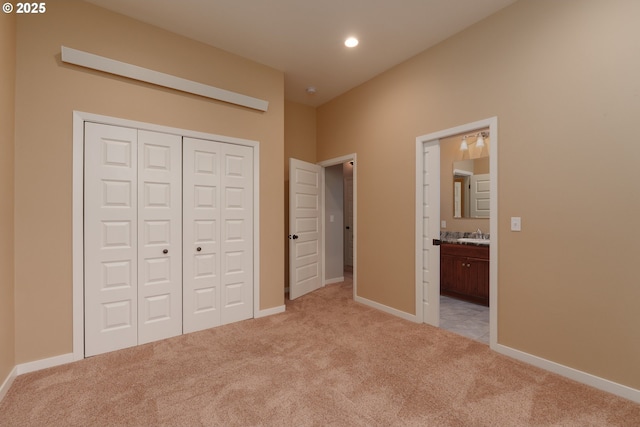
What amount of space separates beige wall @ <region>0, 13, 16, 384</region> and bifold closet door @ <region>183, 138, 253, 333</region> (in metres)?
1.26

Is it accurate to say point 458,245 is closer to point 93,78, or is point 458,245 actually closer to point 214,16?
point 214,16

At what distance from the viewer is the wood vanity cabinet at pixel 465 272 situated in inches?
154

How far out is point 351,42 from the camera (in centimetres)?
311

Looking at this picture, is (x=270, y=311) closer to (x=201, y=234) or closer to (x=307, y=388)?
(x=201, y=234)

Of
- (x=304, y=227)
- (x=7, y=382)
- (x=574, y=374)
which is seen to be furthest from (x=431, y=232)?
(x=7, y=382)

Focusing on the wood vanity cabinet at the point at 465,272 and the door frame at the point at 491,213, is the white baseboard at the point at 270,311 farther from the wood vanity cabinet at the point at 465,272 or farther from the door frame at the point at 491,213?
the wood vanity cabinet at the point at 465,272

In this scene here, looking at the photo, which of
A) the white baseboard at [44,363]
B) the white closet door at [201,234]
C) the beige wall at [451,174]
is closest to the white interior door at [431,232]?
the beige wall at [451,174]

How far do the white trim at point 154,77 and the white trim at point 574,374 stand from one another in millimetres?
3601

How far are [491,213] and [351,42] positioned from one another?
7.47 feet

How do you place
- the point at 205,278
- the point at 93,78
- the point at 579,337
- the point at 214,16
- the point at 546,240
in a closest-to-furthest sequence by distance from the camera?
the point at 579,337
the point at 546,240
the point at 93,78
the point at 214,16
the point at 205,278

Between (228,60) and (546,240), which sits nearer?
→ (546,240)

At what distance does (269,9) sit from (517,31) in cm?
220

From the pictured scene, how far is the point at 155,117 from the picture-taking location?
287 centimetres

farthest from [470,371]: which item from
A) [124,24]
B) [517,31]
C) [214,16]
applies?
[124,24]
